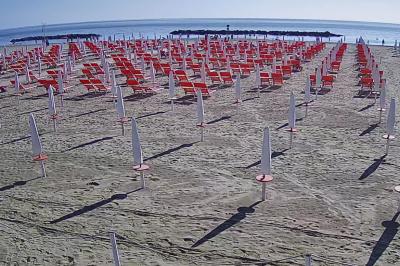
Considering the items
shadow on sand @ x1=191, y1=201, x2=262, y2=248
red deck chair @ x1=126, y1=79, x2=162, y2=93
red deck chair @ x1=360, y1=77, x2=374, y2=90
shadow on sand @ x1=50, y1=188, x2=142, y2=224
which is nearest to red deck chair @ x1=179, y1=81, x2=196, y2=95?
red deck chair @ x1=126, y1=79, x2=162, y2=93

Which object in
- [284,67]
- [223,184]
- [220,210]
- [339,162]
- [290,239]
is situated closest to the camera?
[290,239]

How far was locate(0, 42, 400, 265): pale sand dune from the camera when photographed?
479 centimetres

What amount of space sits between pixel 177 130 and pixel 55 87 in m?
7.07

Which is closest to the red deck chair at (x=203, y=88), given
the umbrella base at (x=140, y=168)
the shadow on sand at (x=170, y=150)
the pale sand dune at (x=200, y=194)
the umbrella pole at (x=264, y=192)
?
the pale sand dune at (x=200, y=194)

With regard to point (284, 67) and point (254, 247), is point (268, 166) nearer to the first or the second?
point (254, 247)

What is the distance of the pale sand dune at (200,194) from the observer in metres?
4.79

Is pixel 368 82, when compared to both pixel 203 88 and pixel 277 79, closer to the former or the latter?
pixel 277 79

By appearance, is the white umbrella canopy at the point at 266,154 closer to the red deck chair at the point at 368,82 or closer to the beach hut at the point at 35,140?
the beach hut at the point at 35,140

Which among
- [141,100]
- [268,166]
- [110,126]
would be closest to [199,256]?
[268,166]

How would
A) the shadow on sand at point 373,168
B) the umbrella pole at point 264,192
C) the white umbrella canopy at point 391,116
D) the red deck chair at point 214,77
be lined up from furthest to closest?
the red deck chair at point 214,77 < the white umbrella canopy at point 391,116 < the shadow on sand at point 373,168 < the umbrella pole at point 264,192

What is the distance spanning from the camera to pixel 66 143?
9.02m

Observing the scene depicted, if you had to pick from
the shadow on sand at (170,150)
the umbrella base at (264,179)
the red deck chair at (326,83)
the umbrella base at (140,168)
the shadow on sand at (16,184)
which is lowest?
the shadow on sand at (16,184)

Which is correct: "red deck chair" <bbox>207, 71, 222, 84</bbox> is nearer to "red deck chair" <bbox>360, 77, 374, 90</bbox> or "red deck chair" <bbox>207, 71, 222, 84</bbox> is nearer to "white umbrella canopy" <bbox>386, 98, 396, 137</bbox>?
"red deck chair" <bbox>360, 77, 374, 90</bbox>

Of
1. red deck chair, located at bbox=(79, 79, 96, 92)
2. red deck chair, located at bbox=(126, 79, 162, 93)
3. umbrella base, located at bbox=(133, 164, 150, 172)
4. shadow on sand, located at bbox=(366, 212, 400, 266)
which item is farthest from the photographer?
red deck chair, located at bbox=(79, 79, 96, 92)
